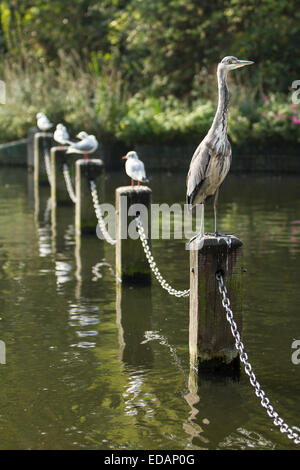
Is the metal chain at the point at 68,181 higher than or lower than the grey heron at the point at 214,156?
lower

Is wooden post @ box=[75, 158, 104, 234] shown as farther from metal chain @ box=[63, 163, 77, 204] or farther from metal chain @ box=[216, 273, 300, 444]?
metal chain @ box=[216, 273, 300, 444]

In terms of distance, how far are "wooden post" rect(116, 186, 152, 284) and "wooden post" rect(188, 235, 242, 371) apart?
111 inches

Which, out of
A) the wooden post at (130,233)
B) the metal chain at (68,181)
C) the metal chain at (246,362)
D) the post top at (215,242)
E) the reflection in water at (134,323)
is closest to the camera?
the metal chain at (246,362)

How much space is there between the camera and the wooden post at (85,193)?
12.2m

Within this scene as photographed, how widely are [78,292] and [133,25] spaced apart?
59.9 ft

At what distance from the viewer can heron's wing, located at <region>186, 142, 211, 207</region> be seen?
6340mm

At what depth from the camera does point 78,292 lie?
363 inches

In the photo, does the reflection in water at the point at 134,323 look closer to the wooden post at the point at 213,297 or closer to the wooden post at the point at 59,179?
the wooden post at the point at 213,297

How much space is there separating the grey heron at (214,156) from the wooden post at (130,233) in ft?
7.98

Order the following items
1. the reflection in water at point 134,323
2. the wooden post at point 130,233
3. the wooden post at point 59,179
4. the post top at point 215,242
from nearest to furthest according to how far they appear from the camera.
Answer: the post top at point 215,242, the reflection in water at point 134,323, the wooden post at point 130,233, the wooden post at point 59,179

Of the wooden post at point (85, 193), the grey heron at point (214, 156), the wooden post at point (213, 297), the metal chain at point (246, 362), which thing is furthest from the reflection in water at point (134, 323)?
the wooden post at point (85, 193)

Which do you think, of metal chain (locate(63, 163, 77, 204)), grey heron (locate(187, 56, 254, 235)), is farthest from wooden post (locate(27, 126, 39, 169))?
grey heron (locate(187, 56, 254, 235))
